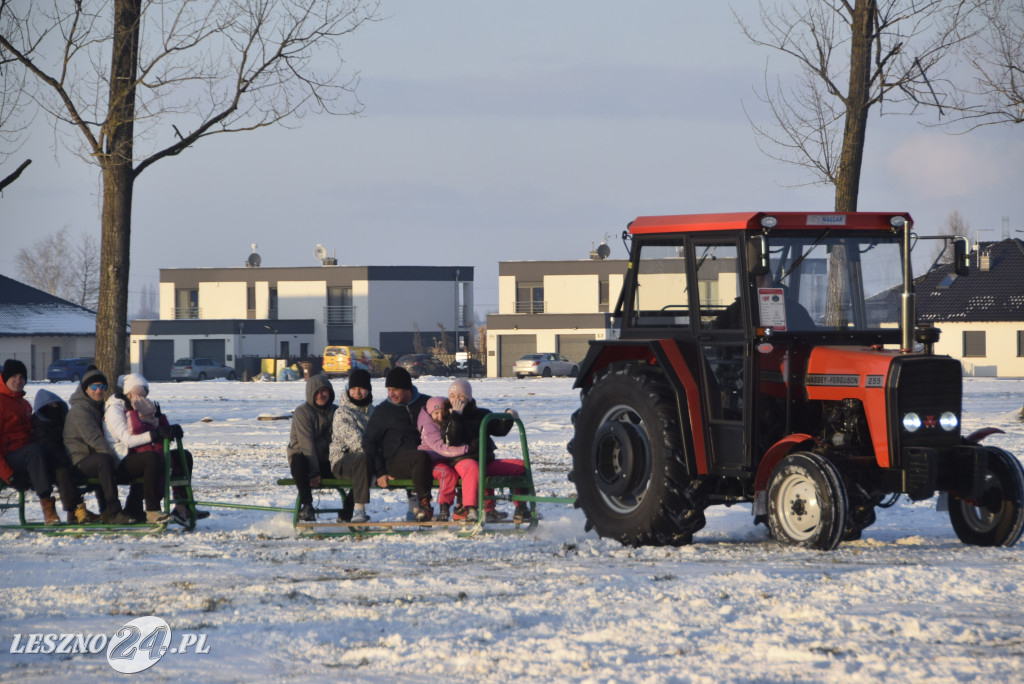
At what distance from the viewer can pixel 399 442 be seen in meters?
9.05

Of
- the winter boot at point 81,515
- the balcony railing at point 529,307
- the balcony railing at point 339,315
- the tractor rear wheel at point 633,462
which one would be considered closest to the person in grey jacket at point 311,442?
the winter boot at point 81,515

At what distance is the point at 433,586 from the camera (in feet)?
21.2

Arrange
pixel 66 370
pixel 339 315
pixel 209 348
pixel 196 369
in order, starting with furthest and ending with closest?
1. pixel 339 315
2. pixel 209 348
3. pixel 196 369
4. pixel 66 370

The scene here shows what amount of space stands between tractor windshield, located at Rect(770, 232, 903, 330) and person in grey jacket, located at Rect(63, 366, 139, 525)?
512 cm

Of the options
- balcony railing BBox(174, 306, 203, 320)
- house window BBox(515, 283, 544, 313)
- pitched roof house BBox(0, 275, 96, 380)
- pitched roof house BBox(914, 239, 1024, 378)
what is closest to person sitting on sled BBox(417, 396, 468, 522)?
pitched roof house BBox(914, 239, 1024, 378)

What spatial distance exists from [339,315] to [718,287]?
6748cm

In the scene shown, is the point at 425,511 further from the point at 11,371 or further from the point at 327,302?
the point at 327,302

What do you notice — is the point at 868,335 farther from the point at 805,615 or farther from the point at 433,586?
the point at 433,586

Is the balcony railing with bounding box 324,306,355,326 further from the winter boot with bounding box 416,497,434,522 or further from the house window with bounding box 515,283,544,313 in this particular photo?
the winter boot with bounding box 416,497,434,522

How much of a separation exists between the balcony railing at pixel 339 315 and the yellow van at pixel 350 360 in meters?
15.5

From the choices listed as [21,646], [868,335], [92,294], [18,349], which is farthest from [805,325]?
[92,294]

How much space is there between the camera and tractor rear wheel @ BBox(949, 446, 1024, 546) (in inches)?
297

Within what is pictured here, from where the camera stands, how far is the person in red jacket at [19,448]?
29.4 ft

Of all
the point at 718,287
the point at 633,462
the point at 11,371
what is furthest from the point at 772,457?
the point at 11,371
